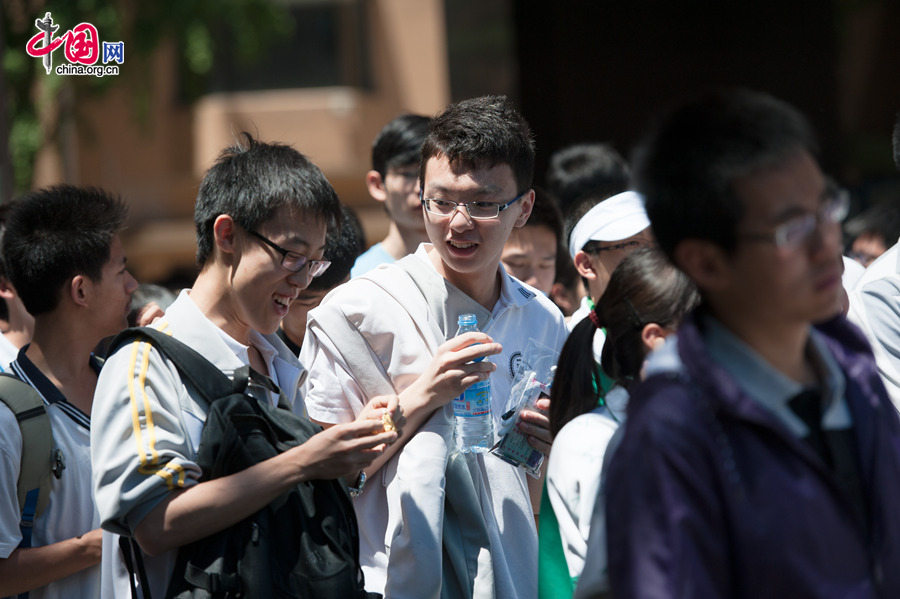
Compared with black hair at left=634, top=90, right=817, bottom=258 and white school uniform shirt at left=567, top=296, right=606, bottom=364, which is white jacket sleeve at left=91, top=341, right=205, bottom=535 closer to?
white school uniform shirt at left=567, top=296, right=606, bottom=364

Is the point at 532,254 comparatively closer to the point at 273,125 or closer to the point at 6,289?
the point at 6,289

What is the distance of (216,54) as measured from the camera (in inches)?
507

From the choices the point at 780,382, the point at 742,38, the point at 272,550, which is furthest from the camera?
the point at 742,38

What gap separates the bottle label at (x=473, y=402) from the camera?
296cm

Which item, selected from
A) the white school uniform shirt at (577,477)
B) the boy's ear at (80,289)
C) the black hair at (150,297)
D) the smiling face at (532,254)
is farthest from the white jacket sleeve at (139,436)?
the smiling face at (532,254)

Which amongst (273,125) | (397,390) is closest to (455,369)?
(397,390)

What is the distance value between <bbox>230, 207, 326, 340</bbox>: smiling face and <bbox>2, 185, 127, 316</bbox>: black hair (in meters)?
0.70

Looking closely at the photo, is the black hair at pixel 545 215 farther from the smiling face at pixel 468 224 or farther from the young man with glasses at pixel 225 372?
the young man with glasses at pixel 225 372

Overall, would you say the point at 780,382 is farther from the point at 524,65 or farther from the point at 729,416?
the point at 524,65

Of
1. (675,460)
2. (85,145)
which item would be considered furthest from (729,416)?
(85,145)

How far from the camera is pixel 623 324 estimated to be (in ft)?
8.28

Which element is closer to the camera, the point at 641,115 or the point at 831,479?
the point at 831,479

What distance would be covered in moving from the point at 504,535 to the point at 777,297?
157cm

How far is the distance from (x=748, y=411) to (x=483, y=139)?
5.76ft
